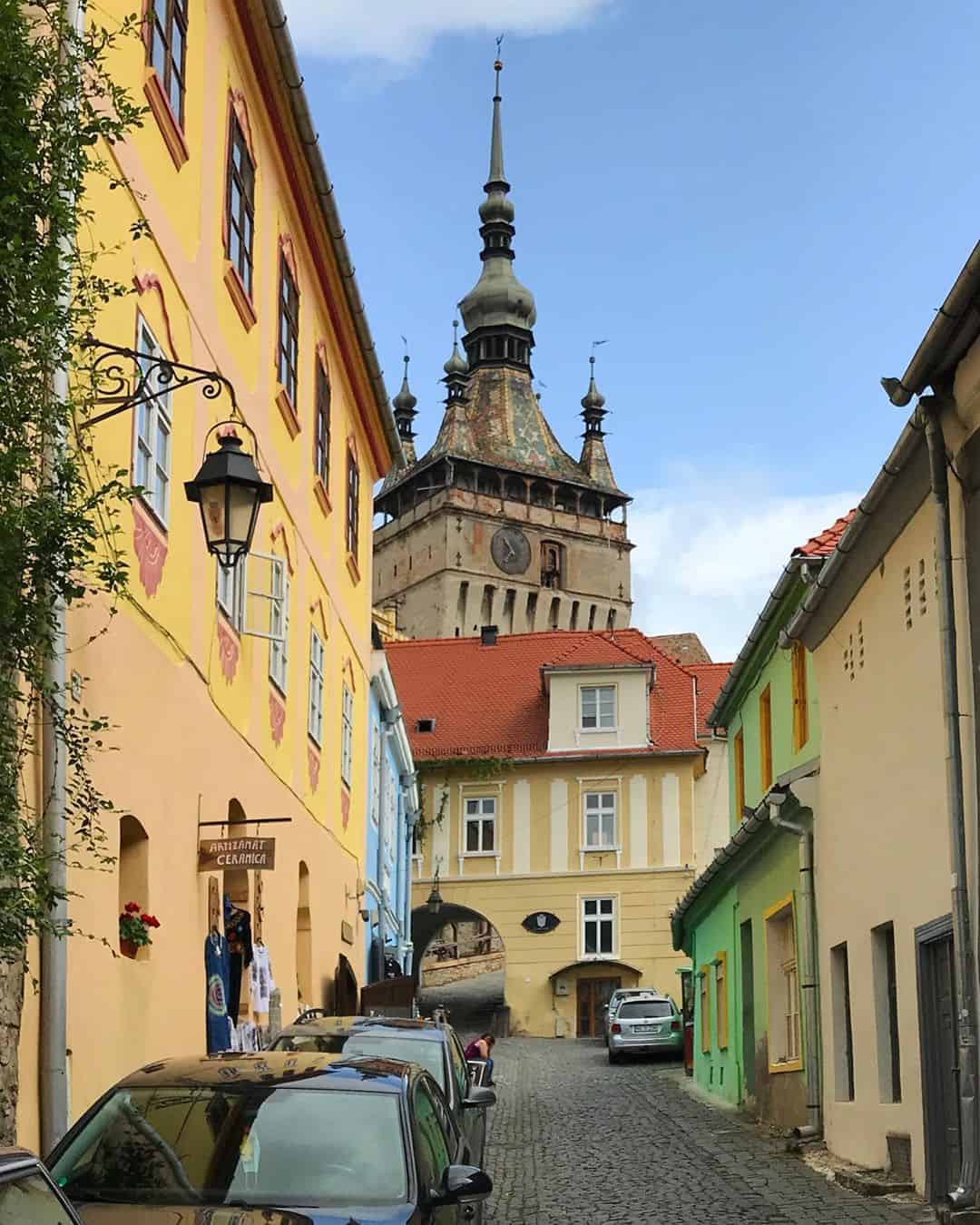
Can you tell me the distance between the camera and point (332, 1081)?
28.1ft

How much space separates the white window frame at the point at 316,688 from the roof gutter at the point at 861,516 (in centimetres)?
608

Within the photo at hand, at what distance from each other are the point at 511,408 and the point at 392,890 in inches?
3107

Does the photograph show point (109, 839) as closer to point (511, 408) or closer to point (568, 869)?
point (568, 869)

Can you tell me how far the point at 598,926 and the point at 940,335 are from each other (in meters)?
41.0

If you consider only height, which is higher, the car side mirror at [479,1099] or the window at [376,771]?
the window at [376,771]

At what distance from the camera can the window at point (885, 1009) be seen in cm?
1600

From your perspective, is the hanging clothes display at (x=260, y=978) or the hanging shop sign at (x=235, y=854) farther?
the hanging clothes display at (x=260, y=978)

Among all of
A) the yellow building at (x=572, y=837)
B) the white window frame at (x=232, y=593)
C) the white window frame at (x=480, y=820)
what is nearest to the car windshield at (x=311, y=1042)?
the white window frame at (x=232, y=593)

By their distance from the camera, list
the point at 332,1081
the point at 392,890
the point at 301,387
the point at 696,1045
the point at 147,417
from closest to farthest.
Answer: the point at 332,1081, the point at 147,417, the point at 301,387, the point at 696,1045, the point at 392,890

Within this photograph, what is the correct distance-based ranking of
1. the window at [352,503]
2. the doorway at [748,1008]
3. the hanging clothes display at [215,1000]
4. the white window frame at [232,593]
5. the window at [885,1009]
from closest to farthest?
the hanging clothes display at [215,1000]
the window at [885,1009]
the white window frame at [232,593]
the doorway at [748,1008]
the window at [352,503]

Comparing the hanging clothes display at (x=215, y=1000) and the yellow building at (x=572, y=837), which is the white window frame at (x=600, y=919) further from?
the hanging clothes display at (x=215, y=1000)

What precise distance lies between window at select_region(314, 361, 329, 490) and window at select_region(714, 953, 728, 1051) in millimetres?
9759

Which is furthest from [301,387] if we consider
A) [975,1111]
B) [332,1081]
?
[332,1081]

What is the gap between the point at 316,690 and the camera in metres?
22.5
